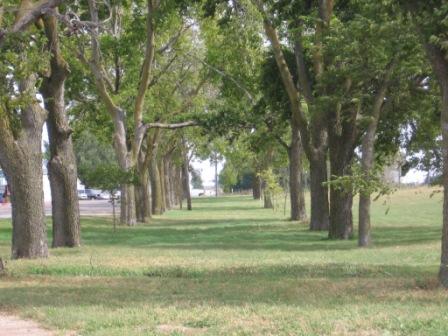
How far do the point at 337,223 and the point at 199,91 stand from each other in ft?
72.1

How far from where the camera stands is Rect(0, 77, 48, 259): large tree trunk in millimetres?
15742

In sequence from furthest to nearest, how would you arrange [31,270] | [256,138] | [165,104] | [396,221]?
[165,104], [396,221], [256,138], [31,270]

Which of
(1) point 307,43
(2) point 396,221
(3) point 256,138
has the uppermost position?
(1) point 307,43

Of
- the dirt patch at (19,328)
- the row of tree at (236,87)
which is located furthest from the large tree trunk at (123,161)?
the dirt patch at (19,328)

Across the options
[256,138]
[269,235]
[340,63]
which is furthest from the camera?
[256,138]

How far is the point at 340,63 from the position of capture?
74.2 ft

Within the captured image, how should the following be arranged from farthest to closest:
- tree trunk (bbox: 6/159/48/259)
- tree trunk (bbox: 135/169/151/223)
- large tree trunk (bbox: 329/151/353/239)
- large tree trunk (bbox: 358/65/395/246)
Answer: tree trunk (bbox: 135/169/151/223) < large tree trunk (bbox: 329/151/353/239) < large tree trunk (bbox: 358/65/395/246) < tree trunk (bbox: 6/159/48/259)

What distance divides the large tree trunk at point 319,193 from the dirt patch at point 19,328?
18895mm

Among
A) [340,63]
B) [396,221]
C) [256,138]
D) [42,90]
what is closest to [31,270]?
[42,90]

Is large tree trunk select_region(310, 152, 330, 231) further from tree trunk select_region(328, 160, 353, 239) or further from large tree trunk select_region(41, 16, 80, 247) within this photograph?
large tree trunk select_region(41, 16, 80, 247)

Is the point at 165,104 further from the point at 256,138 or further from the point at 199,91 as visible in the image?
the point at 256,138

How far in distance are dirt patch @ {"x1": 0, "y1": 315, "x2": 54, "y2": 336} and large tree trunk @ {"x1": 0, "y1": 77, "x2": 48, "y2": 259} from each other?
6.99 meters

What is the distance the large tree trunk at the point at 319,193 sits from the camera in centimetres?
2764

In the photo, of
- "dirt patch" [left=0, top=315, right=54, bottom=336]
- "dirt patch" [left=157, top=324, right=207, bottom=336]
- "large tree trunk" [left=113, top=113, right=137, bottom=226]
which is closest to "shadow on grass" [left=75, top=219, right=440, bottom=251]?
"large tree trunk" [left=113, top=113, right=137, bottom=226]
